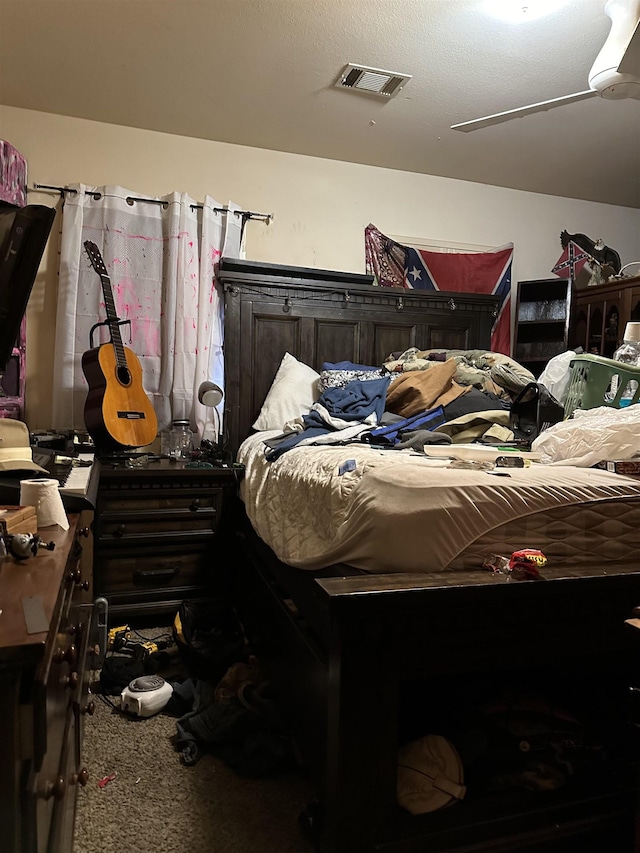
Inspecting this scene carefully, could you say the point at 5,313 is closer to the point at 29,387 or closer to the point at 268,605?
the point at 268,605

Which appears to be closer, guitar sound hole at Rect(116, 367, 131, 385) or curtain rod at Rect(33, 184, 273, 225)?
guitar sound hole at Rect(116, 367, 131, 385)

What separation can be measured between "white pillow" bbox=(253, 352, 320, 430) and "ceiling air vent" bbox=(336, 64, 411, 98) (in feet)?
4.60

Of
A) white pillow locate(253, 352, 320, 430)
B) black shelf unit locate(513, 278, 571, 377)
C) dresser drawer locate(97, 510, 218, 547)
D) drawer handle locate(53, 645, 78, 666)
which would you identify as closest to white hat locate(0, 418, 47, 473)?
drawer handle locate(53, 645, 78, 666)

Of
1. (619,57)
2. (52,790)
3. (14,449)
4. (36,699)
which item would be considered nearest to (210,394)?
(14,449)

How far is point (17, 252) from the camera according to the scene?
1.32 meters

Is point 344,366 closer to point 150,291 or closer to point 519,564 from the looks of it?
point 150,291

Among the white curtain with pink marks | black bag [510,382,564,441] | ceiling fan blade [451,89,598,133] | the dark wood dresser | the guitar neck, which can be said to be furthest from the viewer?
the white curtain with pink marks

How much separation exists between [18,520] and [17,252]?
66 centimetres

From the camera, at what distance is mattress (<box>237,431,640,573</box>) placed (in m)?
1.21

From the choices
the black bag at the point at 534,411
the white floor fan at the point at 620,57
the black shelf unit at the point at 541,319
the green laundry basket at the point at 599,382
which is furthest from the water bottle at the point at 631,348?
the black shelf unit at the point at 541,319

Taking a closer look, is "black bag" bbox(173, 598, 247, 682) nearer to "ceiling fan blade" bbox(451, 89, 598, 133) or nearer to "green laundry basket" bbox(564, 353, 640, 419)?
"green laundry basket" bbox(564, 353, 640, 419)

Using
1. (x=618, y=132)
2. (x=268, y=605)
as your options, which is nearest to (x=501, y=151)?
(x=618, y=132)

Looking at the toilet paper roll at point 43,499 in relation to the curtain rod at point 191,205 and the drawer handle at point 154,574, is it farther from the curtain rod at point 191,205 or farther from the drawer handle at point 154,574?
the curtain rod at point 191,205

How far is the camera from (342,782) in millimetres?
1101
